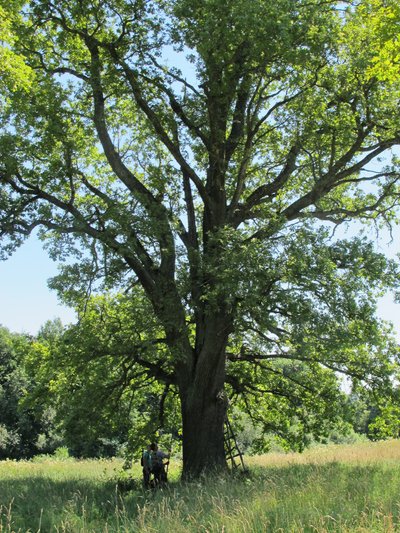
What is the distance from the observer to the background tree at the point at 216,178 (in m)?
12.6

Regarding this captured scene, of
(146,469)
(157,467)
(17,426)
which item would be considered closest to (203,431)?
(157,467)

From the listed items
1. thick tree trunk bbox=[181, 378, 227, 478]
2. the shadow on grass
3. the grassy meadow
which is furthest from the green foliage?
the grassy meadow

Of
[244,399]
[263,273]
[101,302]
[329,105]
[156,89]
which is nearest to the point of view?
[263,273]

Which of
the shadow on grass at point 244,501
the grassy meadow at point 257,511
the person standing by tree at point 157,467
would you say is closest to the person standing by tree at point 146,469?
the person standing by tree at point 157,467

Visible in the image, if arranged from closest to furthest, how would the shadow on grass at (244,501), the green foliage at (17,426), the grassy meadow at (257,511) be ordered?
the grassy meadow at (257,511), the shadow on grass at (244,501), the green foliage at (17,426)

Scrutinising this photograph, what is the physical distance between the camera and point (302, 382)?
57.5 feet

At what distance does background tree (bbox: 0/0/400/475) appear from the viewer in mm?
12633

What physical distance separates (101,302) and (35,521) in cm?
923

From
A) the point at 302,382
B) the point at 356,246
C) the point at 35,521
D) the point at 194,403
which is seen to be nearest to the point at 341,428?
the point at 302,382

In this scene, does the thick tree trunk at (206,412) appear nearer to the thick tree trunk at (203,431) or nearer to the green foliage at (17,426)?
the thick tree trunk at (203,431)

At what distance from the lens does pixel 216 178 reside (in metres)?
16.1

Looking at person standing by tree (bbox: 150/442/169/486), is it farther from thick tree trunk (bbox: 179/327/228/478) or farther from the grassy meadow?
the grassy meadow

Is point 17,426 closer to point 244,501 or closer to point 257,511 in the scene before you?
point 244,501

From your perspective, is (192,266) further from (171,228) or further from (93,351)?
(93,351)
